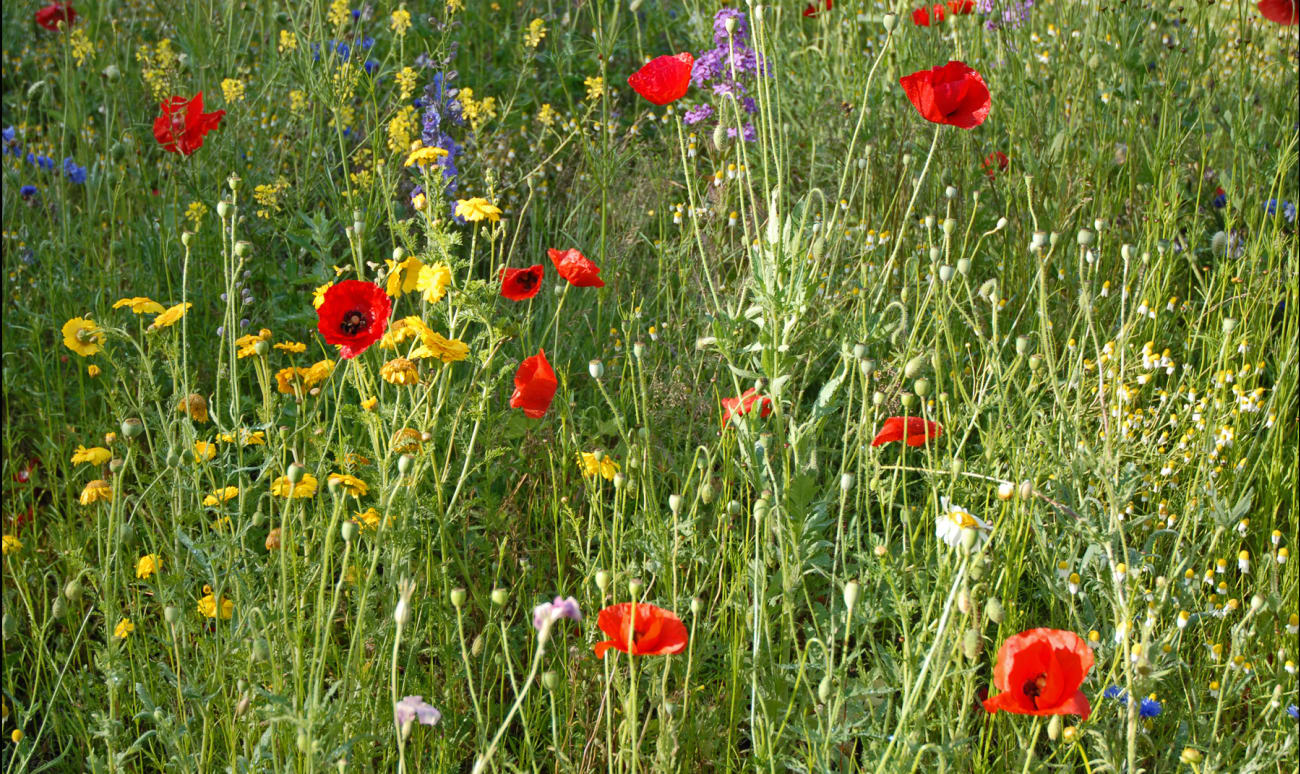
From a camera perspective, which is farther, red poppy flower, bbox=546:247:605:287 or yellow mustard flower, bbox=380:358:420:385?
red poppy flower, bbox=546:247:605:287

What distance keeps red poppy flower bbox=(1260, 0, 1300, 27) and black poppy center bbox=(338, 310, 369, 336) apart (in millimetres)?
2272

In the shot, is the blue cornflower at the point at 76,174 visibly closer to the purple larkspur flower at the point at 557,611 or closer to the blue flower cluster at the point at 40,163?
the blue flower cluster at the point at 40,163

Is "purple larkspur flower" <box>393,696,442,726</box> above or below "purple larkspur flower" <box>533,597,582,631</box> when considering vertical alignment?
below

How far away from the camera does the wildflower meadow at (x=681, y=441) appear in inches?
58.7

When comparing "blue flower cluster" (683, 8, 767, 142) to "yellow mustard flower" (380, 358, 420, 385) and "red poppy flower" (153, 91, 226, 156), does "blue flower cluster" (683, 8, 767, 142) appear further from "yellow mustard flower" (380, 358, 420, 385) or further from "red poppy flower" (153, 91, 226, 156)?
"yellow mustard flower" (380, 358, 420, 385)

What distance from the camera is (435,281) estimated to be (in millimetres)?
1649

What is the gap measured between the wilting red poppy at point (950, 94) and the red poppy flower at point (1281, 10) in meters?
1.32

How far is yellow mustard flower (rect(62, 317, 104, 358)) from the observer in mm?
1814

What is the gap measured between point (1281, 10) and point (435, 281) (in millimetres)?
2311

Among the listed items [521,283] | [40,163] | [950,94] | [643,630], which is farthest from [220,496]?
[40,163]

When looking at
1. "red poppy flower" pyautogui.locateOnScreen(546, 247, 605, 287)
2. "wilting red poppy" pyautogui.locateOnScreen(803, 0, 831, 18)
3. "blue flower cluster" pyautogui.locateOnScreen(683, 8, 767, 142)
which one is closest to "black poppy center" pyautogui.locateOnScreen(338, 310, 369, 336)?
"red poppy flower" pyautogui.locateOnScreen(546, 247, 605, 287)

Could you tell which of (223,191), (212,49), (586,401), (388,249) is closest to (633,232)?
(586,401)

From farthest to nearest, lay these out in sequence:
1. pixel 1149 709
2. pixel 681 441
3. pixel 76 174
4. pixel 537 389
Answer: pixel 76 174
pixel 681 441
pixel 537 389
pixel 1149 709

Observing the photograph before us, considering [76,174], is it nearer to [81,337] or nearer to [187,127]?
[187,127]
